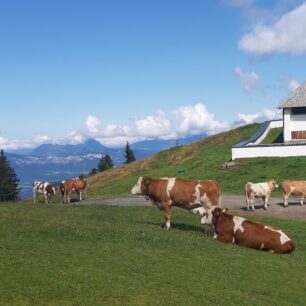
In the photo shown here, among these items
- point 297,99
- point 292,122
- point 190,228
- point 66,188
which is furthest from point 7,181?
point 190,228

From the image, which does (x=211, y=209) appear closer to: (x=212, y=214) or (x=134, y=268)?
(x=212, y=214)

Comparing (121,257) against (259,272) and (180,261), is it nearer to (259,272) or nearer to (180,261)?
(180,261)

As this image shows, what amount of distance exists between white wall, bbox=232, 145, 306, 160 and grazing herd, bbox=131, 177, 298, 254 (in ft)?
117

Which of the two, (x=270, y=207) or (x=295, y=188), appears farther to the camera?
(x=295, y=188)

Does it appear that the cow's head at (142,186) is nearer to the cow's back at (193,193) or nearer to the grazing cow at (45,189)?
the cow's back at (193,193)

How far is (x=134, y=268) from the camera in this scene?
1487cm

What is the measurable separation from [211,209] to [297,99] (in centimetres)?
4664

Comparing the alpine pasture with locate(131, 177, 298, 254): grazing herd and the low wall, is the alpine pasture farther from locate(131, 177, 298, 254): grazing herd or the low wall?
the low wall

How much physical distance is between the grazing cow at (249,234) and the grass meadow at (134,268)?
0.66 m

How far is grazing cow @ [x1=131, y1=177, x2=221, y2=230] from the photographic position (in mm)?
23547

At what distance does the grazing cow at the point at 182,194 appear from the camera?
23.5m

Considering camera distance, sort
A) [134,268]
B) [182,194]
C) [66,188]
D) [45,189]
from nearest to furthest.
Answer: [134,268], [182,194], [66,188], [45,189]

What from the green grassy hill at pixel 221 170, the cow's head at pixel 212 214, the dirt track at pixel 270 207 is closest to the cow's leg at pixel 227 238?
the cow's head at pixel 212 214

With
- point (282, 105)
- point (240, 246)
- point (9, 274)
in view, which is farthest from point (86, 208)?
point (282, 105)
